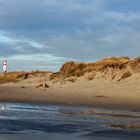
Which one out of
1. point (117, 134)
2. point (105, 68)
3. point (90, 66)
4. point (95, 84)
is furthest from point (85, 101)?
point (90, 66)


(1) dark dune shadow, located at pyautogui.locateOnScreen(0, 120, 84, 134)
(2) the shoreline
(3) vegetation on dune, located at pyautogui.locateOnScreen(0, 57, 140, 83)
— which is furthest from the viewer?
(3) vegetation on dune, located at pyautogui.locateOnScreen(0, 57, 140, 83)

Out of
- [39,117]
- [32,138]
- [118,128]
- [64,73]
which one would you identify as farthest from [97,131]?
[64,73]

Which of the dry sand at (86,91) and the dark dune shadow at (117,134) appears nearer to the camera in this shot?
the dark dune shadow at (117,134)

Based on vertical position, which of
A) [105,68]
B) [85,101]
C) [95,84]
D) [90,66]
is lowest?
[85,101]

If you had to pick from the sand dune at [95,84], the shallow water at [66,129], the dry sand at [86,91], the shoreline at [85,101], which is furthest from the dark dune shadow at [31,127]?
the sand dune at [95,84]

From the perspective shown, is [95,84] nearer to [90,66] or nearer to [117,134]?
[90,66]

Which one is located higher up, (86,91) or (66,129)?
(86,91)

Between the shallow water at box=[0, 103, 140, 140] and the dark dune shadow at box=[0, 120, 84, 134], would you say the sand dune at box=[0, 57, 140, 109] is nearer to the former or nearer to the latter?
the shallow water at box=[0, 103, 140, 140]

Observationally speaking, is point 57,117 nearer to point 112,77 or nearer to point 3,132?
point 3,132

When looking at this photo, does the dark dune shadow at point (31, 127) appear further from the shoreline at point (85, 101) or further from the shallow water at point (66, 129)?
the shoreline at point (85, 101)

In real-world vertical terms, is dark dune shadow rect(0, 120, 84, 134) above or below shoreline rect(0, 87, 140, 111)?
below

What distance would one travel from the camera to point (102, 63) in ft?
136

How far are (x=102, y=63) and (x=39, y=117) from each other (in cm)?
2847

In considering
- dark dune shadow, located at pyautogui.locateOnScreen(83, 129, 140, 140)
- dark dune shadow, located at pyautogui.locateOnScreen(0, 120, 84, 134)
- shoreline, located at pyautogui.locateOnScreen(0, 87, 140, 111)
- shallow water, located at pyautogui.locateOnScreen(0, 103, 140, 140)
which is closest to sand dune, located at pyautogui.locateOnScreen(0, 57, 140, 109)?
shoreline, located at pyautogui.locateOnScreen(0, 87, 140, 111)
